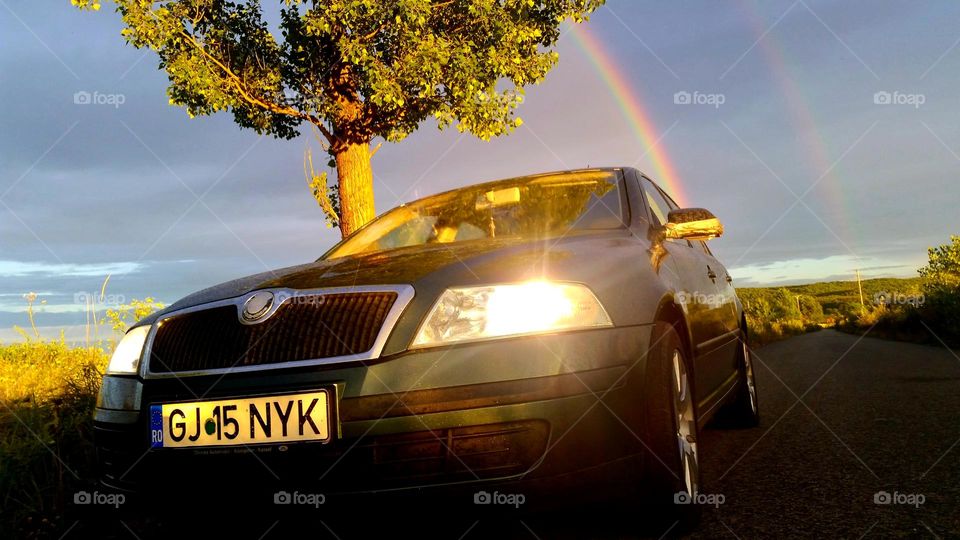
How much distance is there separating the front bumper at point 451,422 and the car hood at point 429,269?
0.93ft

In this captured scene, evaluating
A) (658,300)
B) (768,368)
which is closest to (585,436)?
(658,300)

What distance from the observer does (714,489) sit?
128 inches

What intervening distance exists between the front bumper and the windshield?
4.00ft

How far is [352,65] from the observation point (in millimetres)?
8781

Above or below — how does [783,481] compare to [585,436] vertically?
below

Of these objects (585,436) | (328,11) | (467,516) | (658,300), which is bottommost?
(467,516)

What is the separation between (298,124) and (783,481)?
7.82 meters

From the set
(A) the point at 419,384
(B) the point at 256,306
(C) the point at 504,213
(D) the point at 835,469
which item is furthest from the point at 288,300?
(D) the point at 835,469

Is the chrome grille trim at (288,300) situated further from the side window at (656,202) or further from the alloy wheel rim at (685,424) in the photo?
the side window at (656,202)

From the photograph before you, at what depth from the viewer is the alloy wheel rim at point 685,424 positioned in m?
2.58

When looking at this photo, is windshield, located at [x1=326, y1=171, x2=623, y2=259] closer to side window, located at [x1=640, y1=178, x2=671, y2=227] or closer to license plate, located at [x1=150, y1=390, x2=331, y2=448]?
side window, located at [x1=640, y1=178, x2=671, y2=227]

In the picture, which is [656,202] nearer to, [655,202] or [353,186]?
[655,202]

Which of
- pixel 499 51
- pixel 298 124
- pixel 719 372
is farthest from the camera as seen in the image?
pixel 298 124

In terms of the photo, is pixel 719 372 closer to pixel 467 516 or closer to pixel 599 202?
pixel 599 202
